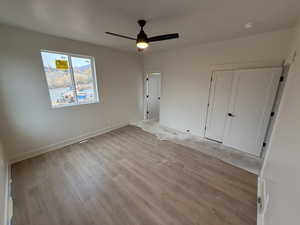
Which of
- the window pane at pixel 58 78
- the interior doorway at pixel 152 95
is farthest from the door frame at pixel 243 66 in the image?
the window pane at pixel 58 78

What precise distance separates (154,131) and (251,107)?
2838mm

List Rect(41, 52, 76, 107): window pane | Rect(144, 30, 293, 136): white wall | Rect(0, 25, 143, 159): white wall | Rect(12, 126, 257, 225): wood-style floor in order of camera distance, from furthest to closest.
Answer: Rect(41, 52, 76, 107): window pane, Rect(144, 30, 293, 136): white wall, Rect(0, 25, 143, 159): white wall, Rect(12, 126, 257, 225): wood-style floor

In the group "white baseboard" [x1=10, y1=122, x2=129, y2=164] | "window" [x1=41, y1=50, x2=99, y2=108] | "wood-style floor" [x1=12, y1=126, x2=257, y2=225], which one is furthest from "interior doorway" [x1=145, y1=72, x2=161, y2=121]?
"wood-style floor" [x1=12, y1=126, x2=257, y2=225]

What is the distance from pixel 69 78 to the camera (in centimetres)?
334

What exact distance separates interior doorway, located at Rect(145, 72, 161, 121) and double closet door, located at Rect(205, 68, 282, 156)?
8.77ft

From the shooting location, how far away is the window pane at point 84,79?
11.3 ft

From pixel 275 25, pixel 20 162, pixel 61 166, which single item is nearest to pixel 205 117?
pixel 275 25

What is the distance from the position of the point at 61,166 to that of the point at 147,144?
204cm

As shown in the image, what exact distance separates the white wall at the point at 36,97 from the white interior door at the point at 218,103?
3.18 m

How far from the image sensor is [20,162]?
2.70 metres

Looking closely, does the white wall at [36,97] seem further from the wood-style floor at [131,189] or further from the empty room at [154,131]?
the wood-style floor at [131,189]

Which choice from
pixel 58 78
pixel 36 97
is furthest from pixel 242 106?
pixel 36 97

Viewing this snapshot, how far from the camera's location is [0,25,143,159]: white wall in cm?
246

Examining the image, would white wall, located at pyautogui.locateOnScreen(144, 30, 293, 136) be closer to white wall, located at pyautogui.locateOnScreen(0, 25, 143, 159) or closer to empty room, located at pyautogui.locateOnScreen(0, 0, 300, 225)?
empty room, located at pyautogui.locateOnScreen(0, 0, 300, 225)
